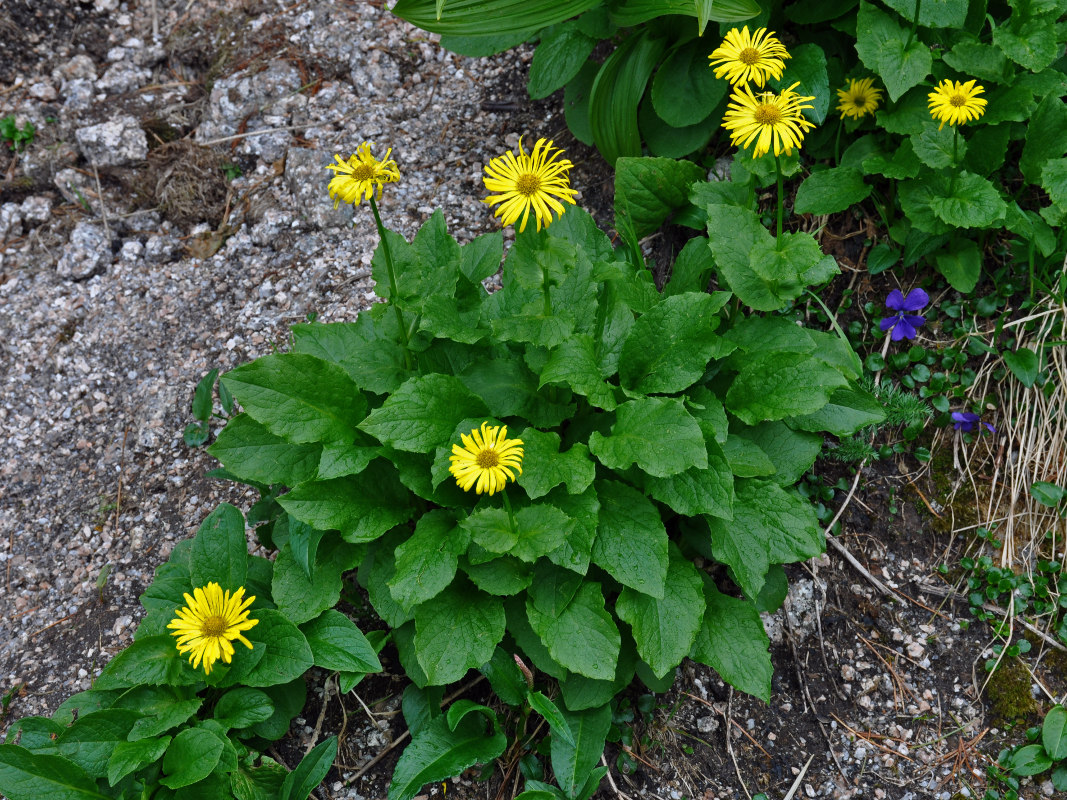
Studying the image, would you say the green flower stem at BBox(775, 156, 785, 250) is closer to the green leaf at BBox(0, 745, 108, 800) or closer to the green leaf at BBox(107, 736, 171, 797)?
the green leaf at BBox(107, 736, 171, 797)

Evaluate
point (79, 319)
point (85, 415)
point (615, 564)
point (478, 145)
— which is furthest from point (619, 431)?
point (79, 319)

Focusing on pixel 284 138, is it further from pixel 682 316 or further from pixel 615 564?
pixel 615 564

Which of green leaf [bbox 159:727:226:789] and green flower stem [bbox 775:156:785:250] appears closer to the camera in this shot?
green leaf [bbox 159:727:226:789]

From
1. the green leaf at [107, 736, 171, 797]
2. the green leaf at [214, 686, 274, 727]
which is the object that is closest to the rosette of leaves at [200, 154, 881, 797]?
the green leaf at [214, 686, 274, 727]

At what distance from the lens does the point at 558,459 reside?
2.31 m

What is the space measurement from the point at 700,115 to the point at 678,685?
6.71 ft

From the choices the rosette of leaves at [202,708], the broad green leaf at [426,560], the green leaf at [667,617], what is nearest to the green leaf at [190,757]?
the rosette of leaves at [202,708]

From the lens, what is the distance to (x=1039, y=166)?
2865 millimetres

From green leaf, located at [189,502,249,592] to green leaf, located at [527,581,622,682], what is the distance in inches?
35.1

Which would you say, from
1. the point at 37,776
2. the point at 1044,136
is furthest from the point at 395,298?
the point at 1044,136

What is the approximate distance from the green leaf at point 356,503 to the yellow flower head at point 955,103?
2100mm

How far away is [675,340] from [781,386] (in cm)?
35

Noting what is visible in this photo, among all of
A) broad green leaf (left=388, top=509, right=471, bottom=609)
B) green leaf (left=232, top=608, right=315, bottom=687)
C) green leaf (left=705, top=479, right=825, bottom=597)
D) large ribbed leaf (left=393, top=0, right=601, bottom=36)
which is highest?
large ribbed leaf (left=393, top=0, right=601, bottom=36)

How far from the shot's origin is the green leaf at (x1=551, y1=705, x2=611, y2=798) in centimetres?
230
